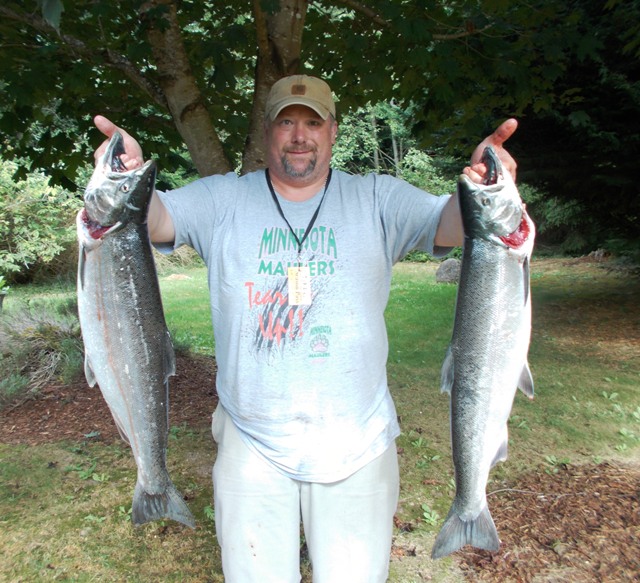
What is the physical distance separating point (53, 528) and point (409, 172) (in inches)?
936

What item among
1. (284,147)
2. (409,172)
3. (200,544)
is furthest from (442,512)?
(409,172)

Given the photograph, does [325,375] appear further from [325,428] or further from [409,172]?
[409,172]

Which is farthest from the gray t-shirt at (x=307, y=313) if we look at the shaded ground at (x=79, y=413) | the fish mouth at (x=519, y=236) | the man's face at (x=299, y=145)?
the shaded ground at (x=79, y=413)

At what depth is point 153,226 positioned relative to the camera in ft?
7.84

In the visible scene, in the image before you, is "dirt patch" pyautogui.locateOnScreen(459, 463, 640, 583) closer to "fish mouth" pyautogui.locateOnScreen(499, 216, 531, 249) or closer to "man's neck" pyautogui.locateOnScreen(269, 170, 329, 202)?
"fish mouth" pyautogui.locateOnScreen(499, 216, 531, 249)

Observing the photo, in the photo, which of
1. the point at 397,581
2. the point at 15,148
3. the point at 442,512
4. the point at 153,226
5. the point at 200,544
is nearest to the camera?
the point at 153,226

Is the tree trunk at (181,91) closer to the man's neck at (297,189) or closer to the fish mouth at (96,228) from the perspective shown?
the man's neck at (297,189)

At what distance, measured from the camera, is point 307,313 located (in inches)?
94.7

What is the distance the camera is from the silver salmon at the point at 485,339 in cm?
216

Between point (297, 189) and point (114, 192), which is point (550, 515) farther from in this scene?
point (114, 192)

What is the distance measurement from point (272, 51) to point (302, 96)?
5.04 feet

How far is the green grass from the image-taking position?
381 cm

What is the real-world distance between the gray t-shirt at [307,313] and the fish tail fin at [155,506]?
405 mm

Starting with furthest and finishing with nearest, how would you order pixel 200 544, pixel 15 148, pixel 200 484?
1. pixel 15 148
2. pixel 200 484
3. pixel 200 544
